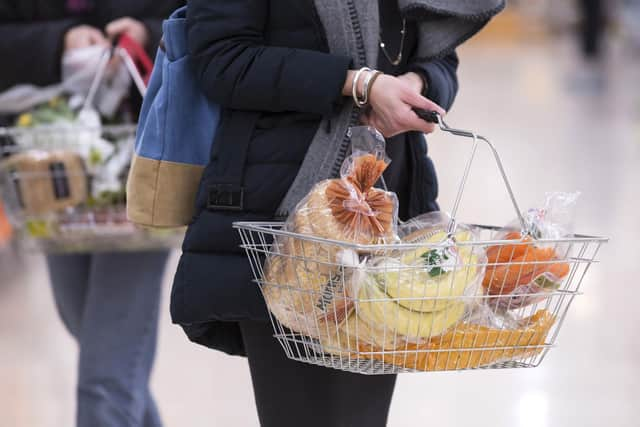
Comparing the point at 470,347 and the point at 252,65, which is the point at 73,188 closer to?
the point at 252,65

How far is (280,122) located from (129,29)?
3.18ft

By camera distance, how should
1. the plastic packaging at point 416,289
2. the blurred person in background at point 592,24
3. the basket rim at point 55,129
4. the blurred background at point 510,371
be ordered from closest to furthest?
the plastic packaging at point 416,289 → the basket rim at point 55,129 → the blurred background at point 510,371 → the blurred person in background at point 592,24

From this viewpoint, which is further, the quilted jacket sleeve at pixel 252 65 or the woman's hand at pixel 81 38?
the woman's hand at pixel 81 38

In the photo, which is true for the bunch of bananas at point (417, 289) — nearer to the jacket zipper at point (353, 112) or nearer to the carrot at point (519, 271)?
the carrot at point (519, 271)

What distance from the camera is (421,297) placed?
1.26 m

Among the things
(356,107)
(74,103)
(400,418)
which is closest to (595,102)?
(400,418)

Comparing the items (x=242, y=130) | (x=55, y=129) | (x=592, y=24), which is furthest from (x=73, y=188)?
(x=592, y=24)

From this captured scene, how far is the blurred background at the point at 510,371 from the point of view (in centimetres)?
321

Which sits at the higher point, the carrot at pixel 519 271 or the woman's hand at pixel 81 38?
the carrot at pixel 519 271

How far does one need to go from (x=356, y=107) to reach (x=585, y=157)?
17.1ft

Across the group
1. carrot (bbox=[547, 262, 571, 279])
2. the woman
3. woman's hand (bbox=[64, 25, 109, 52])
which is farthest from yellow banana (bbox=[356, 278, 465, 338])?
woman's hand (bbox=[64, 25, 109, 52])

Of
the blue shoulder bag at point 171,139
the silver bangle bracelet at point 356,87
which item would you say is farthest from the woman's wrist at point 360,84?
the blue shoulder bag at point 171,139

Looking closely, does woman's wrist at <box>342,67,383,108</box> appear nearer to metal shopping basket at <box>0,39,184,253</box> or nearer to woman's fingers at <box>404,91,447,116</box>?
woman's fingers at <box>404,91,447,116</box>

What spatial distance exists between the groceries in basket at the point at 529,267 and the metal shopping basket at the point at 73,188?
1.13m
